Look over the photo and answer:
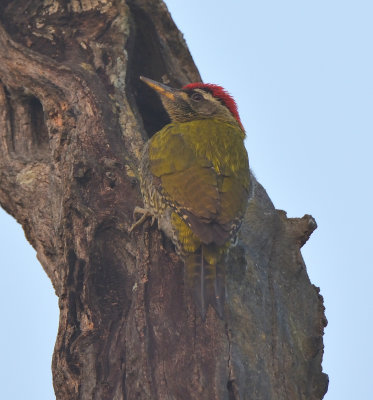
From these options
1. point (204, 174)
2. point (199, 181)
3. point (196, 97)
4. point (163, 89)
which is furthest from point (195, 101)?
point (199, 181)

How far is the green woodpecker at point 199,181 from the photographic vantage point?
4531 millimetres

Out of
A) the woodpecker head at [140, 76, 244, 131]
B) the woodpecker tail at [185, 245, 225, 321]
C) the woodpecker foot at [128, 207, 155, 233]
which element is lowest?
the woodpecker tail at [185, 245, 225, 321]

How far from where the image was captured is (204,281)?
442 cm

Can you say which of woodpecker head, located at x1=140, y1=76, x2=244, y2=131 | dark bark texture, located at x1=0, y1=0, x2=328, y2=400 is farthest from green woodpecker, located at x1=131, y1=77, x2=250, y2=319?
dark bark texture, located at x1=0, y1=0, x2=328, y2=400

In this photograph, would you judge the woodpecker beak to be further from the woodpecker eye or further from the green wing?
the green wing

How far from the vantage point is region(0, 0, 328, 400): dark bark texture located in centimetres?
420

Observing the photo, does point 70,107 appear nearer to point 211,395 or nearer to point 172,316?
point 172,316

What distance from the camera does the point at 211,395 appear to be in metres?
3.89

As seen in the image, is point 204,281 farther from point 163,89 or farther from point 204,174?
point 163,89

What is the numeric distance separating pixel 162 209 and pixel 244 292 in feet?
2.85

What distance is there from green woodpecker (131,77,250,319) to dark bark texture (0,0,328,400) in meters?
0.13

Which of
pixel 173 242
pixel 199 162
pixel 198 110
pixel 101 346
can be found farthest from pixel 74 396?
pixel 198 110

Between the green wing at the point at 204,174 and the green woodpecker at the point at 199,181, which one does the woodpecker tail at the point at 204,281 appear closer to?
the green woodpecker at the point at 199,181

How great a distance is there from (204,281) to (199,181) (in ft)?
2.81
